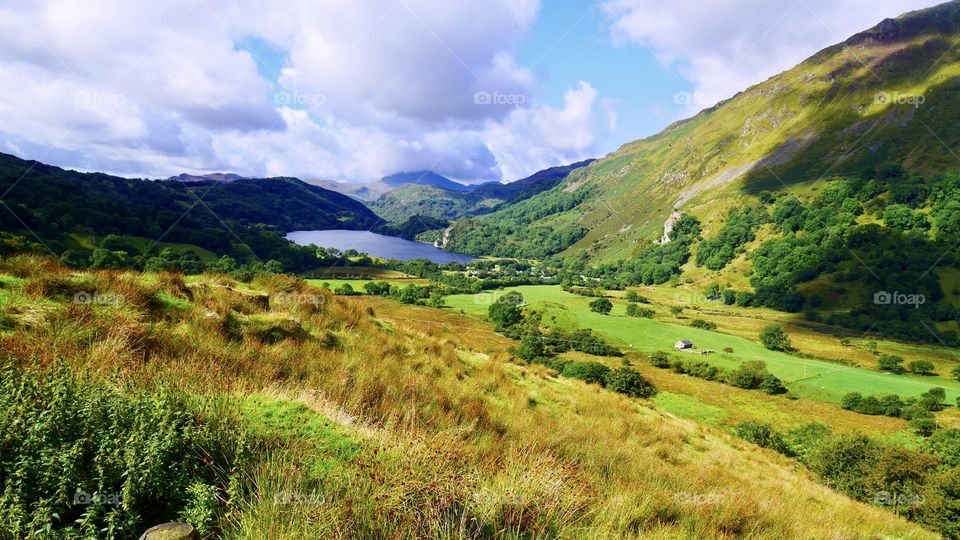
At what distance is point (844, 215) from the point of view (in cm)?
13888

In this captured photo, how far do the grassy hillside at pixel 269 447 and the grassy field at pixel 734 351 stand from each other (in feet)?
220

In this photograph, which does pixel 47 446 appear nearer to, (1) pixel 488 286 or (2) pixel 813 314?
(1) pixel 488 286

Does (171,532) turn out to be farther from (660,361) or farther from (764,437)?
(660,361)

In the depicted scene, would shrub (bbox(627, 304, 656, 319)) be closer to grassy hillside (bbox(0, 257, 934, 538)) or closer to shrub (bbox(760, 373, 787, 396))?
shrub (bbox(760, 373, 787, 396))

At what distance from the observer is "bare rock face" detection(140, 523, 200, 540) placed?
318cm

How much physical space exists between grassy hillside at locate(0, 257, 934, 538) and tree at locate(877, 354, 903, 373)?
288ft

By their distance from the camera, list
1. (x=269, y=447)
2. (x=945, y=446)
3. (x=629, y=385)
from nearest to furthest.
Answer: (x=269, y=447), (x=945, y=446), (x=629, y=385)

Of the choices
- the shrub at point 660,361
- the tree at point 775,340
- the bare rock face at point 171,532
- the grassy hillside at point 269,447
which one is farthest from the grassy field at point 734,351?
the bare rock face at point 171,532

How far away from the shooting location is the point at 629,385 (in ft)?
161

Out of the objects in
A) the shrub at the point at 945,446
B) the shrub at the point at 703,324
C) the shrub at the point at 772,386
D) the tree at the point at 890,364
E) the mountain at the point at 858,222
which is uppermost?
the mountain at the point at 858,222

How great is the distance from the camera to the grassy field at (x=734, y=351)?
58.8 m

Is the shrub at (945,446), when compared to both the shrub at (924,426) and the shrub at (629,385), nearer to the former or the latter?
the shrub at (924,426)

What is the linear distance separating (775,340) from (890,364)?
1680 centimetres

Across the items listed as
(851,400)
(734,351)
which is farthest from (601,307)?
(851,400)
